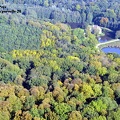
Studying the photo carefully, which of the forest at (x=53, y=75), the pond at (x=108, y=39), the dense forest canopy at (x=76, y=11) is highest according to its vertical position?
the forest at (x=53, y=75)

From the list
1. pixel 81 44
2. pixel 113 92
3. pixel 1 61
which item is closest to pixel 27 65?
pixel 1 61

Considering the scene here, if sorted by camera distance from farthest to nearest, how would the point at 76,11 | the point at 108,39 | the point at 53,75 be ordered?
the point at 76,11, the point at 108,39, the point at 53,75

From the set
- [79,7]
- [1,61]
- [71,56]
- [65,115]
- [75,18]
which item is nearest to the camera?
[65,115]

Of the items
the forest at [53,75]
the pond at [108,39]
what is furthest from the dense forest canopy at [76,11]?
the forest at [53,75]

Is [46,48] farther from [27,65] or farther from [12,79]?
[12,79]

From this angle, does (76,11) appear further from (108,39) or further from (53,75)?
(53,75)

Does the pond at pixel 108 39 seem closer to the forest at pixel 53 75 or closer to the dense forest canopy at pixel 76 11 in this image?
the forest at pixel 53 75

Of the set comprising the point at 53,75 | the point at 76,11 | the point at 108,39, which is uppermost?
the point at 53,75

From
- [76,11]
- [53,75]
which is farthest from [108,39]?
[53,75]
